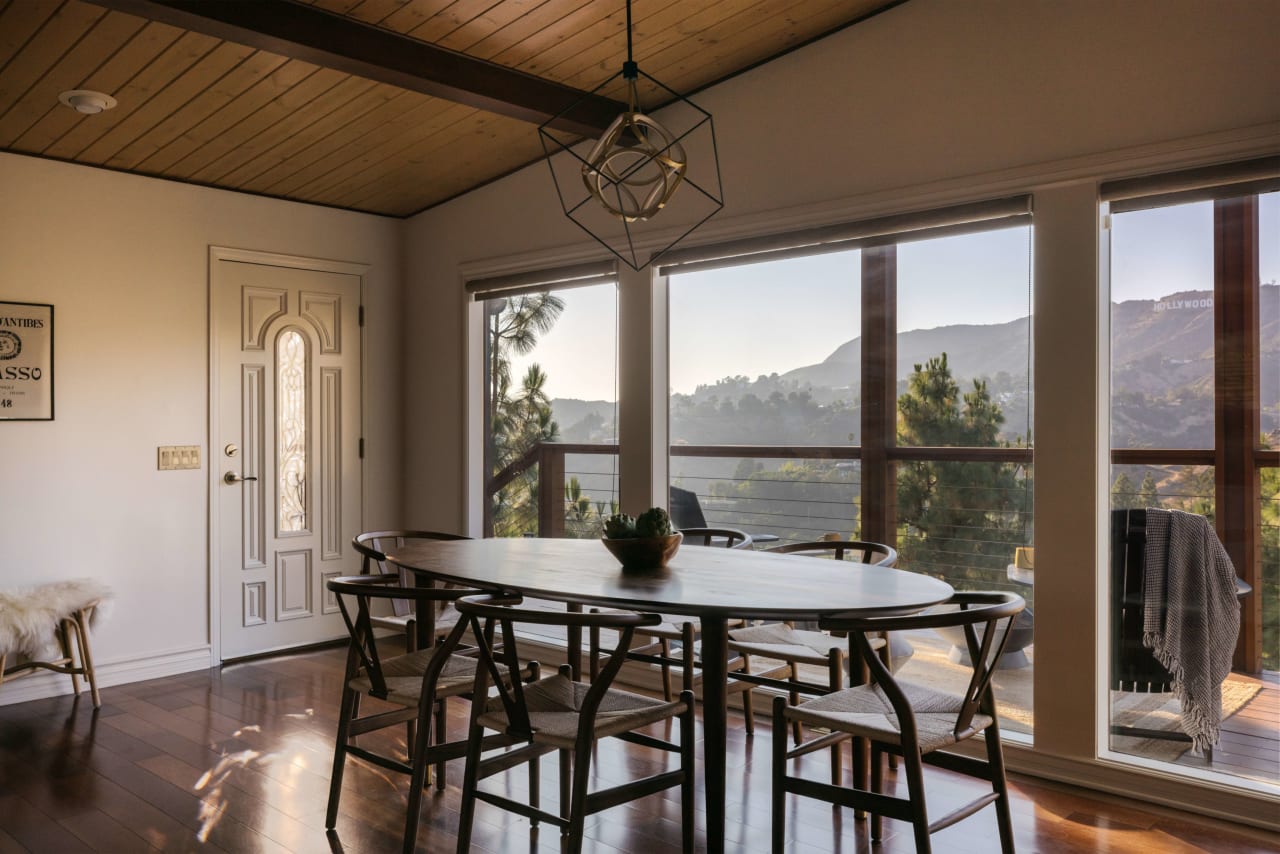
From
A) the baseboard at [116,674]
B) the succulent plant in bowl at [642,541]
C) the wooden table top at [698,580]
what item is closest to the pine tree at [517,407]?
the baseboard at [116,674]

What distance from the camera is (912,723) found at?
7.33 ft

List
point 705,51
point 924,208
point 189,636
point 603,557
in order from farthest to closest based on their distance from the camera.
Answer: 1. point 189,636
2. point 705,51
3. point 924,208
4. point 603,557

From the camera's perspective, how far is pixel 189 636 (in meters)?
5.07

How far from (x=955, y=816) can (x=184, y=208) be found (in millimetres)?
4688

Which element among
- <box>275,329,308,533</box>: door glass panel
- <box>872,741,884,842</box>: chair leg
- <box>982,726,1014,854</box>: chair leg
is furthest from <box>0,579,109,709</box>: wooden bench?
<box>982,726,1014,854</box>: chair leg

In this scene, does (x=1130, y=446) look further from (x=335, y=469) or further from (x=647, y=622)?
(x=335, y=469)

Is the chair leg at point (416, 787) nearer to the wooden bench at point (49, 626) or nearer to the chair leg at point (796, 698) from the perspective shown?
the chair leg at point (796, 698)

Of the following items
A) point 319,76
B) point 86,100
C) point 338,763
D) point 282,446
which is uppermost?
point 319,76

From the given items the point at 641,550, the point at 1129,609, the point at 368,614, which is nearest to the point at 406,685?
the point at 368,614

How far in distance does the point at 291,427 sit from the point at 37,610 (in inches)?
66.3

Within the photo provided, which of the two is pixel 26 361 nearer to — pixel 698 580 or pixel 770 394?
pixel 770 394

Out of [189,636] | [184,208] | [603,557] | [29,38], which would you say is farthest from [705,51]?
[189,636]

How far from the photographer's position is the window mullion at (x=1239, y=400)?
3.09m

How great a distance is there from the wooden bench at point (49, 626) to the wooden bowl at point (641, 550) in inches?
110
